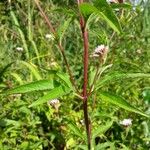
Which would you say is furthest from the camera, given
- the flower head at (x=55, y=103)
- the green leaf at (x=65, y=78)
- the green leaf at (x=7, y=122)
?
the flower head at (x=55, y=103)

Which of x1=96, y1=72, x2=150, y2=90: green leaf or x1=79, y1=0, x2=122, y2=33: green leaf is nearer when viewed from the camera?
x1=79, y1=0, x2=122, y2=33: green leaf

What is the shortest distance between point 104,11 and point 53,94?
1.10 feet

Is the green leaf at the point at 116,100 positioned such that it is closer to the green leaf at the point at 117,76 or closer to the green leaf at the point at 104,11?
the green leaf at the point at 117,76

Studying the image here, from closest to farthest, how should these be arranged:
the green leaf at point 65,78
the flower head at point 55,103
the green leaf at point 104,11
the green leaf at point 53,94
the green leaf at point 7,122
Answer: the green leaf at point 104,11
the green leaf at point 53,94
the green leaf at point 65,78
the green leaf at point 7,122
the flower head at point 55,103

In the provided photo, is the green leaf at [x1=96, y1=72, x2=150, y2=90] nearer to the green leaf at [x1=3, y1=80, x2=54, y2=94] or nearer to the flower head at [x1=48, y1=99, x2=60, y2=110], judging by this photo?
the green leaf at [x1=3, y1=80, x2=54, y2=94]

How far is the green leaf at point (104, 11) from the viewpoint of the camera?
3.61ft

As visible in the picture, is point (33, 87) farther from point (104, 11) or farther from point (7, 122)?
point (7, 122)

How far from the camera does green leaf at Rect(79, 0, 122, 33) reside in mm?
1101

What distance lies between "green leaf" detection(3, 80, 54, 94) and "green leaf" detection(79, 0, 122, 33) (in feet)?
0.86

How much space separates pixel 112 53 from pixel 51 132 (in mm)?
907

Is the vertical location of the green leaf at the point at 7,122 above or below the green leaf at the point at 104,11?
below

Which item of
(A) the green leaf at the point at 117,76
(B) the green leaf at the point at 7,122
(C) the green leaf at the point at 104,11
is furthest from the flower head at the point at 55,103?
(C) the green leaf at the point at 104,11

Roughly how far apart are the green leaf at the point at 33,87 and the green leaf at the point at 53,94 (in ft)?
0.12

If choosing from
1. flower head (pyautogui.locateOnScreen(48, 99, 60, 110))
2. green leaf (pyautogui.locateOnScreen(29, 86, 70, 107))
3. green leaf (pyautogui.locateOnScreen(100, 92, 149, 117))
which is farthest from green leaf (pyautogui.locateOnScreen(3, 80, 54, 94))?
flower head (pyautogui.locateOnScreen(48, 99, 60, 110))
